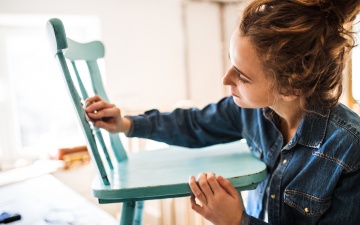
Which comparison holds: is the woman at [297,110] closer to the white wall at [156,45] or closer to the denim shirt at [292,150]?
the denim shirt at [292,150]

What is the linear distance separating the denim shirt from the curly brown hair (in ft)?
0.27

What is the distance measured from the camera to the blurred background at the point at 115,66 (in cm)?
166

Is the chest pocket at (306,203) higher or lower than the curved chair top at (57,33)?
lower

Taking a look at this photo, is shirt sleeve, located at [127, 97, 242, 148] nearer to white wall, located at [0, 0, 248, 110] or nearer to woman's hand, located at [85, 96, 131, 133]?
woman's hand, located at [85, 96, 131, 133]

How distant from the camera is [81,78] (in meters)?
0.70

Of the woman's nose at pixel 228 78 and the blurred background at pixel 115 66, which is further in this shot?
the blurred background at pixel 115 66

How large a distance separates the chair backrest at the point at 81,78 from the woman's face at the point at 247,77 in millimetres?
281

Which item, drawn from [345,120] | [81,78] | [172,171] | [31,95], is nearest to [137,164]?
[172,171]

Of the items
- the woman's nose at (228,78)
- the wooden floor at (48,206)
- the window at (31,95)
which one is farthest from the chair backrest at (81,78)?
the window at (31,95)

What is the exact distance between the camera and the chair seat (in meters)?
0.51

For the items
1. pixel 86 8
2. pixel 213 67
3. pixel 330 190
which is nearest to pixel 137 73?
pixel 86 8

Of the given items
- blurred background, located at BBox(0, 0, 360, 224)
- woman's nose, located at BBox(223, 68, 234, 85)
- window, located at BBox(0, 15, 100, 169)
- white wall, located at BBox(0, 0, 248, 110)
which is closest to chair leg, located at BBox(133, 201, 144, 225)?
woman's nose, located at BBox(223, 68, 234, 85)

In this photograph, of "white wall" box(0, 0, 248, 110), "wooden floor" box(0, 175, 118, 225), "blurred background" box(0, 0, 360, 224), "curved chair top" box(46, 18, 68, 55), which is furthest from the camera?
"white wall" box(0, 0, 248, 110)

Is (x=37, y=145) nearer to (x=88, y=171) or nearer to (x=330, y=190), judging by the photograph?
(x=88, y=171)
